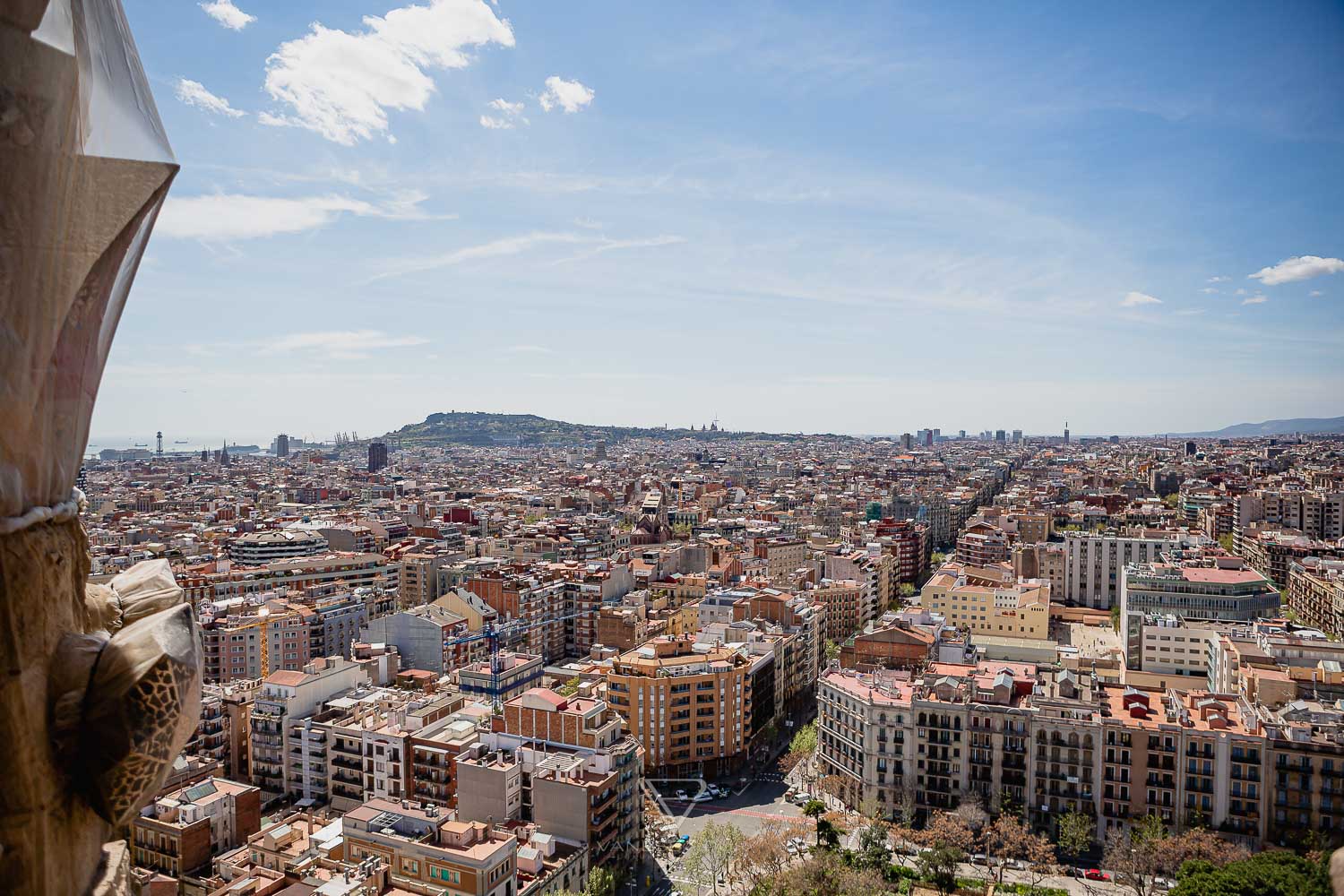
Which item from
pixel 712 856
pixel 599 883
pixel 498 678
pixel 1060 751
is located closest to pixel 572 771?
pixel 599 883

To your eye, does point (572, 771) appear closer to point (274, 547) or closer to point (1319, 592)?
point (1319, 592)

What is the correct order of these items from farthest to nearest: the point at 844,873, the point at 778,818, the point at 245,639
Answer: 1. the point at 245,639
2. the point at 778,818
3. the point at 844,873

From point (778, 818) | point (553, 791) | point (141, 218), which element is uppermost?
point (141, 218)

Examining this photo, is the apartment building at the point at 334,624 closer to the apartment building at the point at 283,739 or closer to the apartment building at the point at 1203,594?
the apartment building at the point at 283,739

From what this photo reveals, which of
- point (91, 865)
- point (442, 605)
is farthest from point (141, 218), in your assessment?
point (442, 605)

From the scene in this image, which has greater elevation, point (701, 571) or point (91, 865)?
point (91, 865)

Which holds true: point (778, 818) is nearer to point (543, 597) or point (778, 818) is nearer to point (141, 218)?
point (543, 597)
